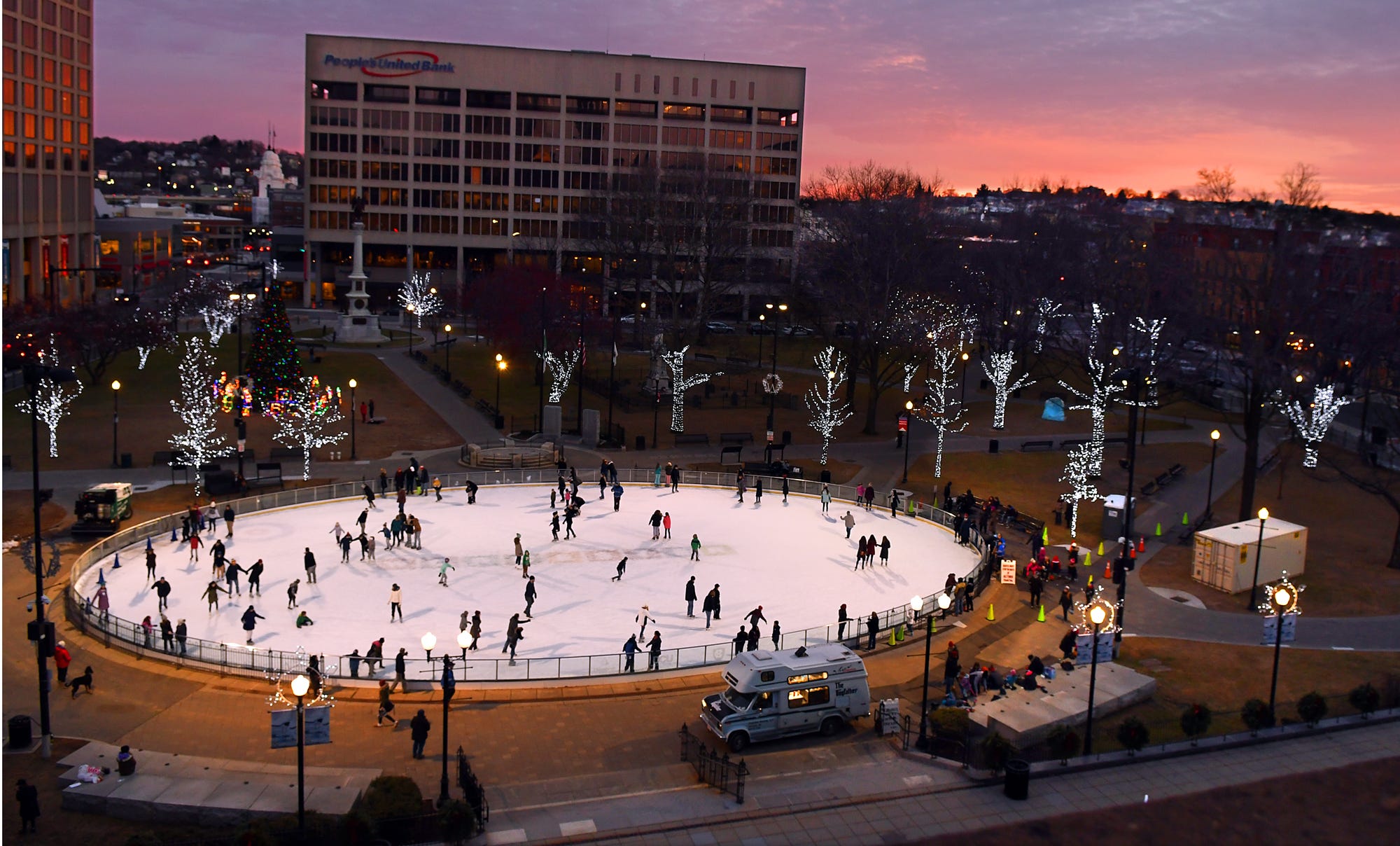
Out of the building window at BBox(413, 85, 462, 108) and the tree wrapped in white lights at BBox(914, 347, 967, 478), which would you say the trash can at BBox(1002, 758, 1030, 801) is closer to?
the tree wrapped in white lights at BBox(914, 347, 967, 478)

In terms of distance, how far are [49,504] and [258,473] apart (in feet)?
23.0

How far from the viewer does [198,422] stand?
1708 inches

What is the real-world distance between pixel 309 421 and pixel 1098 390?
3535 centimetres

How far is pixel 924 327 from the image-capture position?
62062mm

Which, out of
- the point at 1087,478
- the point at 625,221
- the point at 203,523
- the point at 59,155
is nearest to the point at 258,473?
the point at 203,523

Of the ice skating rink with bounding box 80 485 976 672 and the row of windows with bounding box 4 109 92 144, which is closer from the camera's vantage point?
the ice skating rink with bounding box 80 485 976 672

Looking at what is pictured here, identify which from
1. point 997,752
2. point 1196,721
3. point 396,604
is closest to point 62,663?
point 396,604

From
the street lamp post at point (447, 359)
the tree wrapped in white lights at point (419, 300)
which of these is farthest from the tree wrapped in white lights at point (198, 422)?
the tree wrapped in white lights at point (419, 300)

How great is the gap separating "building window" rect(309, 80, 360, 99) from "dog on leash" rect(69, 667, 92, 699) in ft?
314

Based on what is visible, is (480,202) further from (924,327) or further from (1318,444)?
(1318,444)

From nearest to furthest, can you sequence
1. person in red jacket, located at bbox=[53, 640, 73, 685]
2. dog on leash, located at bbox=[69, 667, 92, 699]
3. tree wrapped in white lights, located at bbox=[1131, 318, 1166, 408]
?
1. dog on leash, located at bbox=[69, 667, 92, 699]
2. person in red jacket, located at bbox=[53, 640, 73, 685]
3. tree wrapped in white lights, located at bbox=[1131, 318, 1166, 408]

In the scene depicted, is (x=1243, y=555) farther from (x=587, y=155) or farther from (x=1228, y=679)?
(x=587, y=155)

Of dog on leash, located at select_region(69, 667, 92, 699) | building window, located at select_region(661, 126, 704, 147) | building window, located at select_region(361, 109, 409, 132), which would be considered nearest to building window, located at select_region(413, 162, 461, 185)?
building window, located at select_region(361, 109, 409, 132)

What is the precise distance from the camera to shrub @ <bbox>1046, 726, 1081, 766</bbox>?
2177 cm
